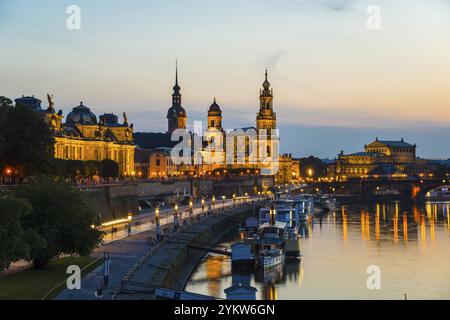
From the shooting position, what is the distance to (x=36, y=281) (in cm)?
3206

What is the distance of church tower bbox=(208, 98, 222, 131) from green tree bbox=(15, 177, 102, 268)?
133264 millimetres

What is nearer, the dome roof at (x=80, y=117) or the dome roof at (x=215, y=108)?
the dome roof at (x=80, y=117)

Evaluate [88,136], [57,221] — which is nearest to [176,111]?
[88,136]

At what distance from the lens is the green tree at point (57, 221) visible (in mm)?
35969

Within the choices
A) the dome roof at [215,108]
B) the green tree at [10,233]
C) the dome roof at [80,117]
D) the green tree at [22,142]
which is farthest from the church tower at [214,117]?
the green tree at [10,233]

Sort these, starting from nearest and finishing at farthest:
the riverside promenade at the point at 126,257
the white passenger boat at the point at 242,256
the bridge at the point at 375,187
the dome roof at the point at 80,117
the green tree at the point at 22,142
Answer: the riverside promenade at the point at 126,257 → the white passenger boat at the point at 242,256 → the green tree at the point at 22,142 → the dome roof at the point at 80,117 → the bridge at the point at 375,187

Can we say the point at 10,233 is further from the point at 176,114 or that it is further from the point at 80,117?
the point at 176,114

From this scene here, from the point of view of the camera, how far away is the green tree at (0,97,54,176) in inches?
2226

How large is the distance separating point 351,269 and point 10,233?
27.6 m

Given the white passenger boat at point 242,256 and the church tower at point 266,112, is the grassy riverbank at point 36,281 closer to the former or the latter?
the white passenger boat at point 242,256

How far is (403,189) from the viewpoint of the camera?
165750mm

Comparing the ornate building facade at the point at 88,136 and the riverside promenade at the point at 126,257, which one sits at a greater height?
the ornate building facade at the point at 88,136

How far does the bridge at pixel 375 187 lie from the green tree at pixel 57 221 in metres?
130
